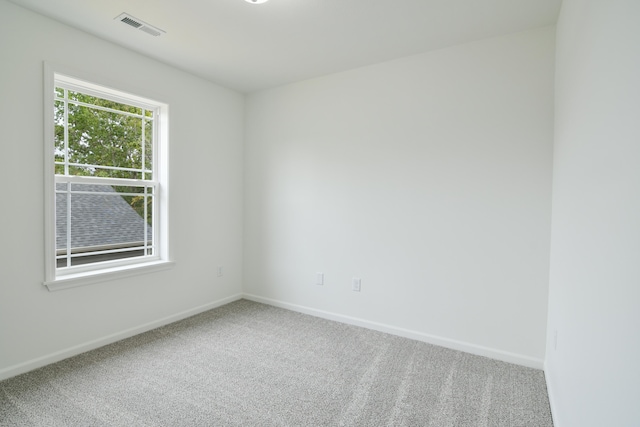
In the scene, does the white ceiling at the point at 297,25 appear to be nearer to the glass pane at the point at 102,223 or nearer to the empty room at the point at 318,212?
the empty room at the point at 318,212

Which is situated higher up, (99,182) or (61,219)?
(99,182)

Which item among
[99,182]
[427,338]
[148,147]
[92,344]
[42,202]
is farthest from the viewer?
[148,147]

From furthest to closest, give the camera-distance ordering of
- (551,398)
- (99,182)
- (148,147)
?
(148,147), (99,182), (551,398)

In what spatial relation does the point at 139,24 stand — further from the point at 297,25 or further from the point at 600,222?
the point at 600,222

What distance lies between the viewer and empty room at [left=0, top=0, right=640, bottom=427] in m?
1.89

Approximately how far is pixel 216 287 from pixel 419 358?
2.38 metres

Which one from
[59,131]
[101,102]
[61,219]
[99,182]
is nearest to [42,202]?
[61,219]

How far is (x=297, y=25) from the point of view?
245 centimetres

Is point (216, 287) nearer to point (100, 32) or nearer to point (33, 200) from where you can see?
point (33, 200)

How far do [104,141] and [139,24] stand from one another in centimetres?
105

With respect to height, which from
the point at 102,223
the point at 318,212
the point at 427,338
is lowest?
the point at 427,338

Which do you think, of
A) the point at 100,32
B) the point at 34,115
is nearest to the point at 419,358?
the point at 34,115

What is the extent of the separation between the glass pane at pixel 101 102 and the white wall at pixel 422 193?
1358 mm

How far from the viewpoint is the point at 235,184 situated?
4000 mm
